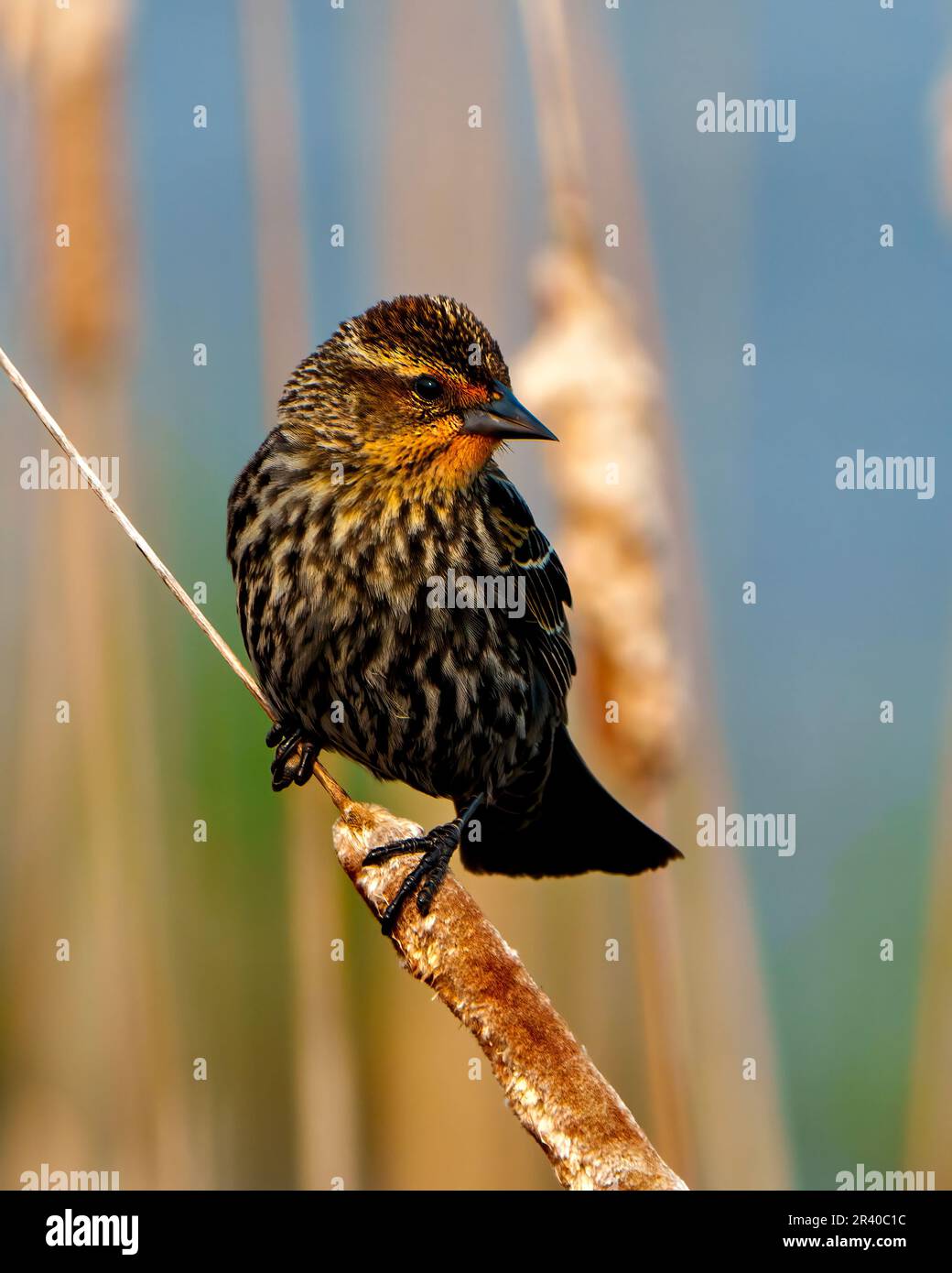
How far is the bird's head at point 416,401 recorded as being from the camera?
7.82 ft

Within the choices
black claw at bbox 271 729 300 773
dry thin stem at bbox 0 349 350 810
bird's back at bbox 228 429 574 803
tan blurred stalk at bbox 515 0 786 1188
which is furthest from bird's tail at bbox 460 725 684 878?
dry thin stem at bbox 0 349 350 810

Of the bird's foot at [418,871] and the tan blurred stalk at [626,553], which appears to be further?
the tan blurred stalk at [626,553]

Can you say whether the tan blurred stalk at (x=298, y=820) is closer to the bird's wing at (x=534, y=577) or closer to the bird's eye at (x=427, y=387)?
the bird's eye at (x=427, y=387)

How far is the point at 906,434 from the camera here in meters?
3.20

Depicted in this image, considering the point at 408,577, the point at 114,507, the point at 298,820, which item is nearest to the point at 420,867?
the point at 298,820

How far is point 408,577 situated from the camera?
2.47 meters

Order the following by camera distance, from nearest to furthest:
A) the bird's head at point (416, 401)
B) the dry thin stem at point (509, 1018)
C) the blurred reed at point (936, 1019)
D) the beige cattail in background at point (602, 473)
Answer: the dry thin stem at point (509, 1018) → the beige cattail in background at point (602, 473) → the blurred reed at point (936, 1019) → the bird's head at point (416, 401)

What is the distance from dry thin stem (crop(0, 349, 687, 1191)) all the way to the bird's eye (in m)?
0.64

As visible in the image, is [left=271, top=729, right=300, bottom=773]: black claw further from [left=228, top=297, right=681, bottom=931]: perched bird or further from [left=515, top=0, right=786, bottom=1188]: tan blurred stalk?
[left=515, top=0, right=786, bottom=1188]: tan blurred stalk

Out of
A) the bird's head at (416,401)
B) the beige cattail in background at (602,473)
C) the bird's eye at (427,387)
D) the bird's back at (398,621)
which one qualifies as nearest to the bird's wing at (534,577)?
the bird's back at (398,621)

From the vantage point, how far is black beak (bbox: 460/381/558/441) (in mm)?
2273

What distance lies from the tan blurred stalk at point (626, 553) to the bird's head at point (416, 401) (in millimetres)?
97

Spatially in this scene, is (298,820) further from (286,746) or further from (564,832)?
(564,832)

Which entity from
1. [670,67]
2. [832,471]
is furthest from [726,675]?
[670,67]
